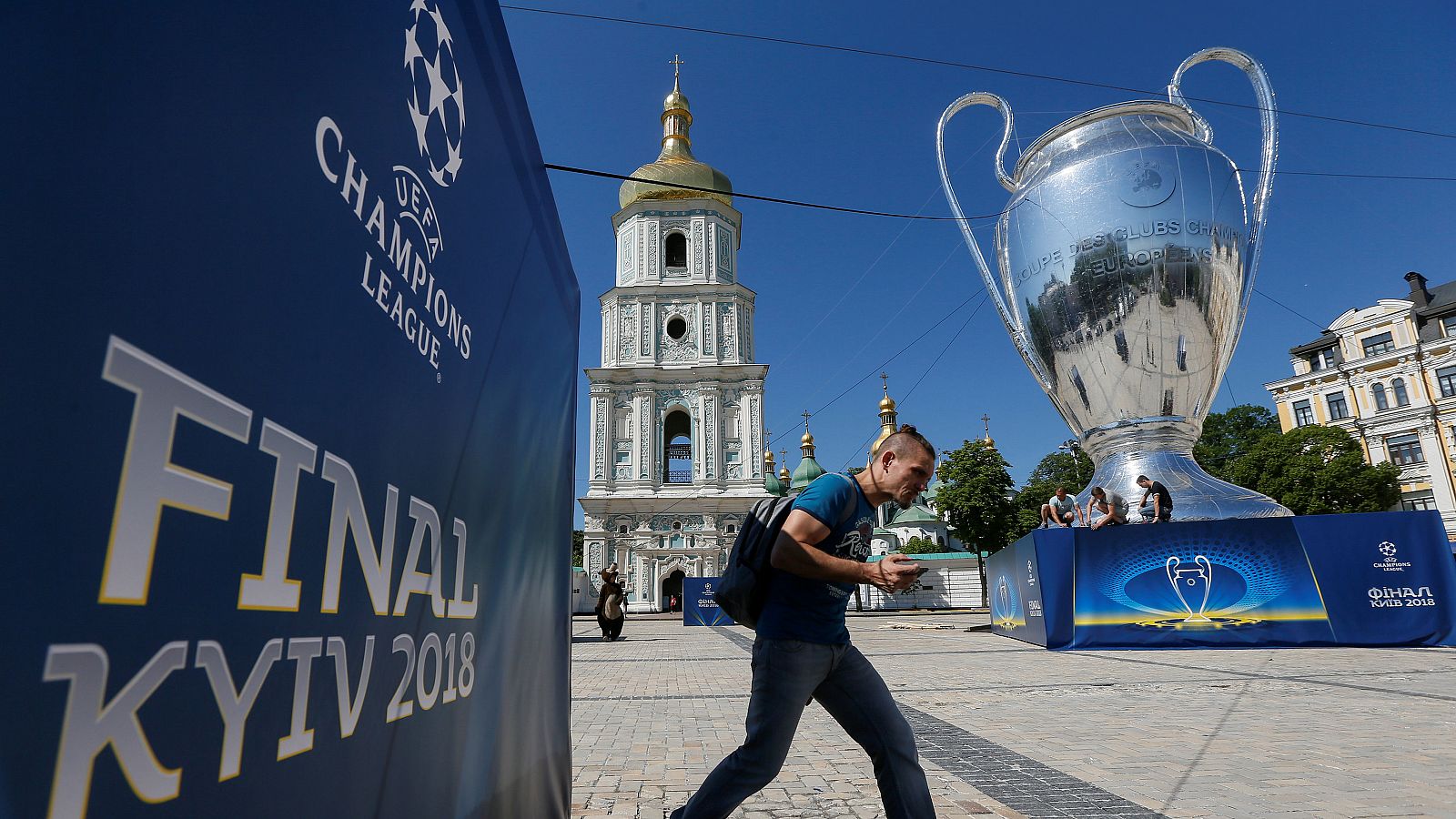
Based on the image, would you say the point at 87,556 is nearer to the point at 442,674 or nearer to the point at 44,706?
the point at 44,706

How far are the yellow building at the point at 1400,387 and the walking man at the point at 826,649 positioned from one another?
44.4 m

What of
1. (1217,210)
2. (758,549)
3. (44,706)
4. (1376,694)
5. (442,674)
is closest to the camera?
(44,706)

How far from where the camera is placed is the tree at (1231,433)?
46594mm

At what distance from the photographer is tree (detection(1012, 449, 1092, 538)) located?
36.6 metres

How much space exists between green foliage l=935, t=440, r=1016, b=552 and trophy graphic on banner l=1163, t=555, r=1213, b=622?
64.1 ft

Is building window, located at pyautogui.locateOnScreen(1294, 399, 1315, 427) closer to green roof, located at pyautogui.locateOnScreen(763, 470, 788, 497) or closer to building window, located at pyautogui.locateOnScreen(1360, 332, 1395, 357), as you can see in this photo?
building window, located at pyautogui.locateOnScreen(1360, 332, 1395, 357)

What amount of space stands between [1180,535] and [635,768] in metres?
9.74

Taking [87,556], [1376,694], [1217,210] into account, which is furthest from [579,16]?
[1217,210]

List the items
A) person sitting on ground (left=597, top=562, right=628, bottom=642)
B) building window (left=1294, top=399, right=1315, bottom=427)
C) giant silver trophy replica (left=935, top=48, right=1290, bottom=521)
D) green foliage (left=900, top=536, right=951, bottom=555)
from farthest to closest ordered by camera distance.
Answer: green foliage (left=900, top=536, right=951, bottom=555) < building window (left=1294, top=399, right=1315, bottom=427) < person sitting on ground (left=597, top=562, right=628, bottom=642) < giant silver trophy replica (left=935, top=48, right=1290, bottom=521)

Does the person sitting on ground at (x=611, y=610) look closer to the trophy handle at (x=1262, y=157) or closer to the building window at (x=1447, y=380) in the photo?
the trophy handle at (x=1262, y=157)

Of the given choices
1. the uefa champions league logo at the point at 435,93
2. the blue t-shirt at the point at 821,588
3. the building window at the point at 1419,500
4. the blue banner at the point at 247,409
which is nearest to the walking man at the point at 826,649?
the blue t-shirt at the point at 821,588

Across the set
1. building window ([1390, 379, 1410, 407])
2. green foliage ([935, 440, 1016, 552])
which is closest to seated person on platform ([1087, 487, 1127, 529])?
green foliage ([935, 440, 1016, 552])

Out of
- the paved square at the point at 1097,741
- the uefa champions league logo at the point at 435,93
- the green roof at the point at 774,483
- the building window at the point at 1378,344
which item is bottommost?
the paved square at the point at 1097,741

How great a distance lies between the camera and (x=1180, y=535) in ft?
37.3
